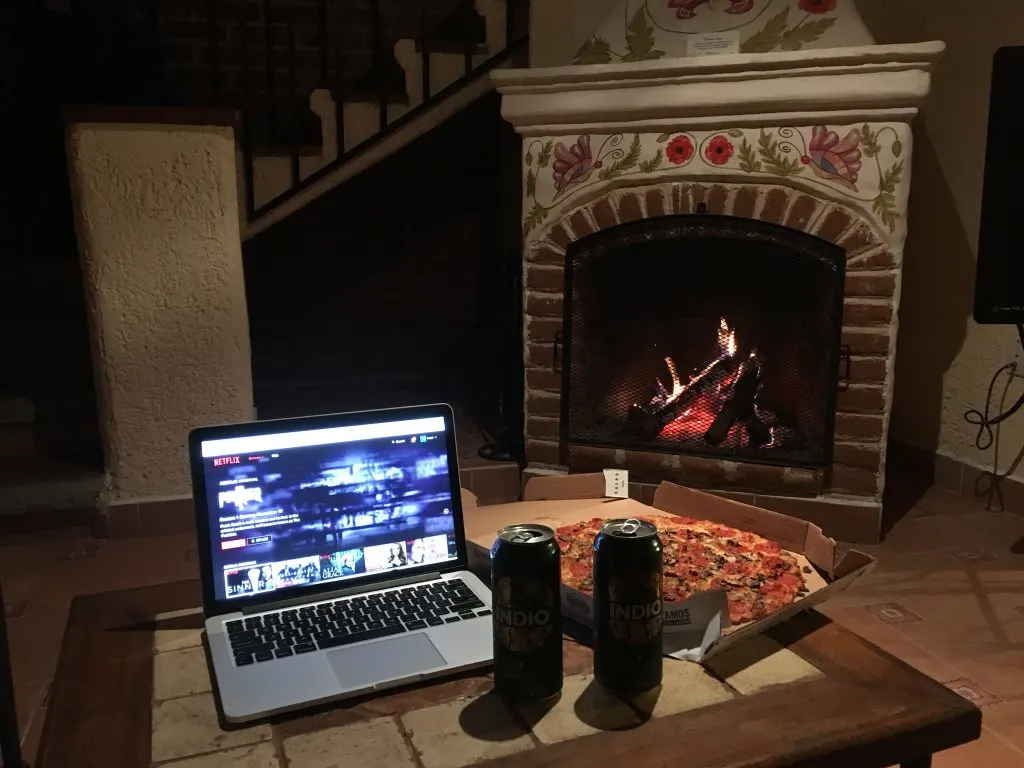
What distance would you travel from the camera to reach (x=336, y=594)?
110 cm

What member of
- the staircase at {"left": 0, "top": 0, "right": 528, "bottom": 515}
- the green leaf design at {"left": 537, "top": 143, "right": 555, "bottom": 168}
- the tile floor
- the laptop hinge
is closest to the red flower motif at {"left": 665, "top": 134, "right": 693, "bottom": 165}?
the green leaf design at {"left": 537, "top": 143, "right": 555, "bottom": 168}

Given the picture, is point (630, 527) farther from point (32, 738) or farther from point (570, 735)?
point (32, 738)

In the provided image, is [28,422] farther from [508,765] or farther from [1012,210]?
[1012,210]

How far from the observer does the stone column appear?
2.41 metres

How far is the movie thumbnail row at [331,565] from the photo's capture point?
42.5 inches

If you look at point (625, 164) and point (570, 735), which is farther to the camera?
point (625, 164)

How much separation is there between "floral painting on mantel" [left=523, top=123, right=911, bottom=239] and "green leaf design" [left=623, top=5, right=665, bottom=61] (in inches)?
9.4

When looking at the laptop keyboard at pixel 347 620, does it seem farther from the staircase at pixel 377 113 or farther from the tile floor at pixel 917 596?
the staircase at pixel 377 113

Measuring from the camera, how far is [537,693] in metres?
0.89

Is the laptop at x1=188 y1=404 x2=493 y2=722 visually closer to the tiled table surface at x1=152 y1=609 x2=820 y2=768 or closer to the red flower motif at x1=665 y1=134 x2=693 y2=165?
the tiled table surface at x1=152 y1=609 x2=820 y2=768

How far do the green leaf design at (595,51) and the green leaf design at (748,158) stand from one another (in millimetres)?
501

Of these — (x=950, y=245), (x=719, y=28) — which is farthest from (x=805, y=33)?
(x=950, y=245)

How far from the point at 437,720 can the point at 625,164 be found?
204cm

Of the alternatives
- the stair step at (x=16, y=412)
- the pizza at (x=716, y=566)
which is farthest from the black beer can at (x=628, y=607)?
the stair step at (x=16, y=412)
